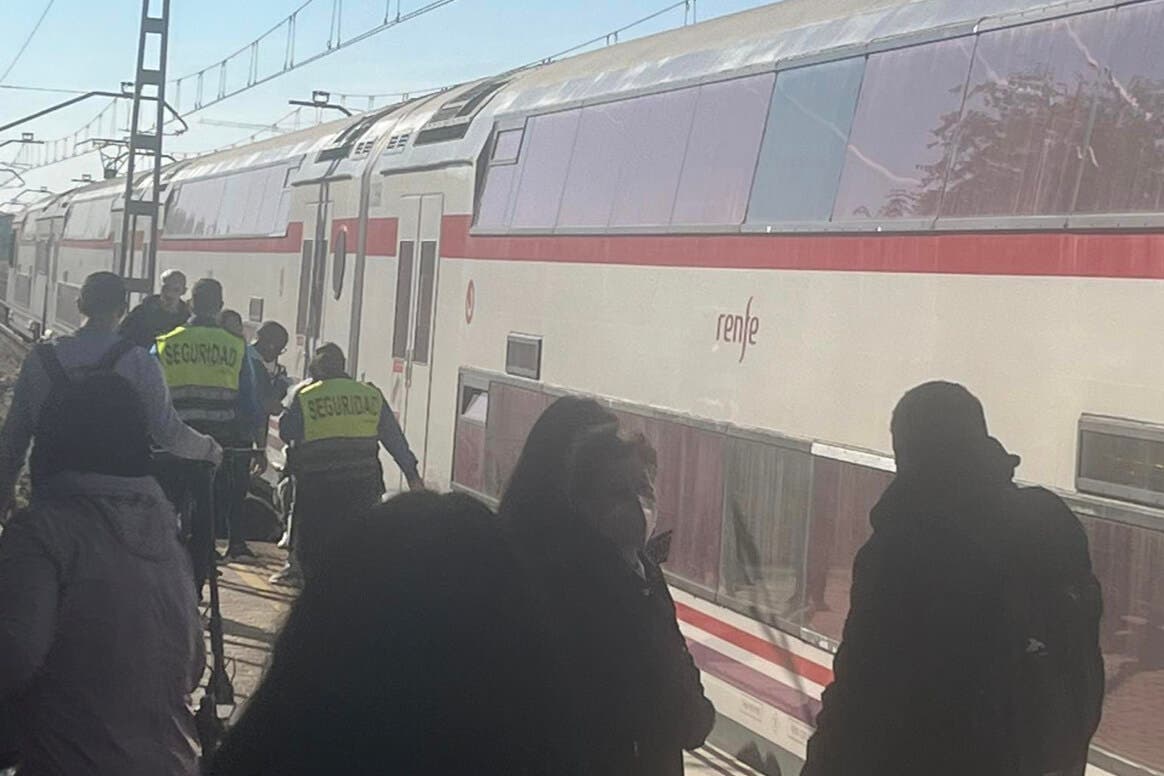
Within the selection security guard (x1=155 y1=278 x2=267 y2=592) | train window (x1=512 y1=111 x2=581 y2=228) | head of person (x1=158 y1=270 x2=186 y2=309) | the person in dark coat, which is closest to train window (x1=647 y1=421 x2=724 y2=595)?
train window (x1=512 y1=111 x2=581 y2=228)

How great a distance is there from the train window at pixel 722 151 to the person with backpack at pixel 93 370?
90.8 inches

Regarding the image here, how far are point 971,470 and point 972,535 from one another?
0.18m

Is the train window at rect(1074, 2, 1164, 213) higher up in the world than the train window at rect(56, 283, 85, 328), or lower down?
higher up

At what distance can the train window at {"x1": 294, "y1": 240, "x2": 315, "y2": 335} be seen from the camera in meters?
15.2

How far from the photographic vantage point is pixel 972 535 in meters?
3.86

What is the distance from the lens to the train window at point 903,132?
5852mm

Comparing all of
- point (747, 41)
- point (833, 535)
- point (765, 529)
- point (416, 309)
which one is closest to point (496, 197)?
point (416, 309)

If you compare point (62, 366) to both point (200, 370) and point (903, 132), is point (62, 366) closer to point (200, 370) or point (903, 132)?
point (200, 370)

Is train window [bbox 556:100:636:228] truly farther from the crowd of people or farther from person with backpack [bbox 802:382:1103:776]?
person with backpack [bbox 802:382:1103:776]

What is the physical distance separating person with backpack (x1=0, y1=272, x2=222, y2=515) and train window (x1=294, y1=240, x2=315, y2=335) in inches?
317

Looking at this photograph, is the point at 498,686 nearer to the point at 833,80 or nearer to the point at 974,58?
the point at 974,58

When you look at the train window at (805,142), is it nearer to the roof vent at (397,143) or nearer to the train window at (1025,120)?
the train window at (1025,120)

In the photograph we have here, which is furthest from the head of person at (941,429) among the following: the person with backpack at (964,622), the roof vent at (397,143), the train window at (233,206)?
the train window at (233,206)

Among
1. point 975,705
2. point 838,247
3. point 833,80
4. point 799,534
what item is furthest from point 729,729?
point 975,705
